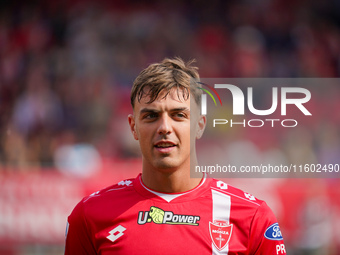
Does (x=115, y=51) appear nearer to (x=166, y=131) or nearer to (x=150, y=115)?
(x=150, y=115)

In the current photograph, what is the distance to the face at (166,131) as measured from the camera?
3172 millimetres

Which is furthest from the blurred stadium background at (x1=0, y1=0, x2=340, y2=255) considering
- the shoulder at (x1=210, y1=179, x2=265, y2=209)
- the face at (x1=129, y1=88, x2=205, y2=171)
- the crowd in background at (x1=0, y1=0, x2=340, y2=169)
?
the face at (x1=129, y1=88, x2=205, y2=171)

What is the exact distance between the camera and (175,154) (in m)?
3.19

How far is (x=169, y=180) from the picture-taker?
334 centimetres

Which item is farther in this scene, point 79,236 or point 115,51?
point 115,51

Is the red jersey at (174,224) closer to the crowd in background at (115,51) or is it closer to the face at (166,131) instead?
the face at (166,131)

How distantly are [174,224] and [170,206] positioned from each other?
0.13 meters

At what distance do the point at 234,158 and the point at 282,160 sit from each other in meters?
0.89

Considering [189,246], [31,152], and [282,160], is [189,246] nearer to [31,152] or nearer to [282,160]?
[282,160]

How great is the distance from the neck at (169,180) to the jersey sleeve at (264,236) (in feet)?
1.56

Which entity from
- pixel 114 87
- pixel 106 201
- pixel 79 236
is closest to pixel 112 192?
pixel 106 201

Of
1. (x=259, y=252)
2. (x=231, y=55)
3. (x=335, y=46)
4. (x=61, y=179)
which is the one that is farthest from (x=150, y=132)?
(x=335, y=46)

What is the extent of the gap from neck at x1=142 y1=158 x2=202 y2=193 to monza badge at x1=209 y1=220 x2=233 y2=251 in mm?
299

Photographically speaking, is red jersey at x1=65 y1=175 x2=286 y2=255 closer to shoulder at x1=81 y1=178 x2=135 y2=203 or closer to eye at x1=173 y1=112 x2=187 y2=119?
shoulder at x1=81 y1=178 x2=135 y2=203
